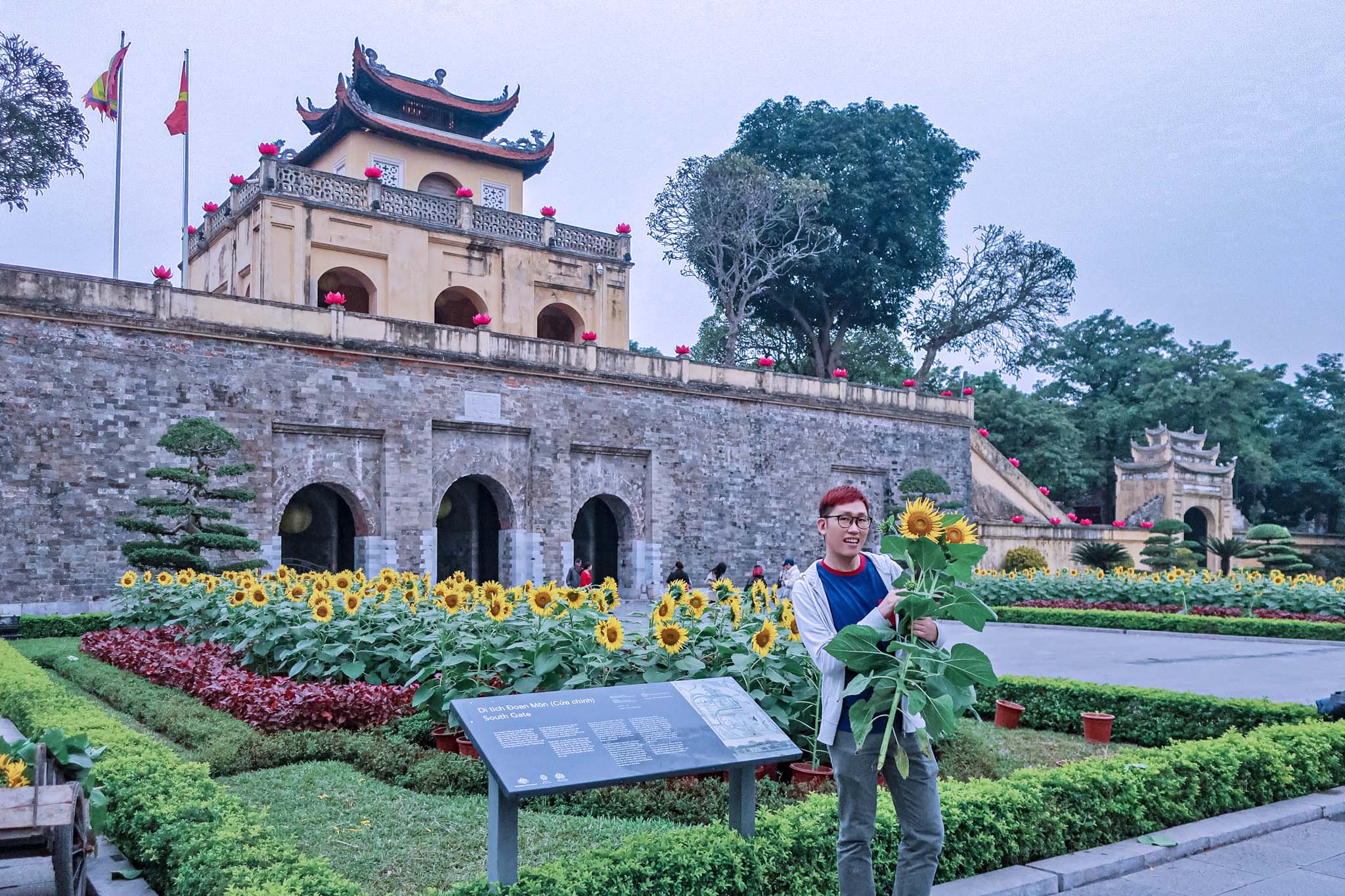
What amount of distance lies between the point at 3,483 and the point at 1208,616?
58.2 feet

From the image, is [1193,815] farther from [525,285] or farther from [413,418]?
[525,285]

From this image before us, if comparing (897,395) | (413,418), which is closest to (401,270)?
(413,418)

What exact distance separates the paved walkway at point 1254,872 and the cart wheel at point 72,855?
3705mm

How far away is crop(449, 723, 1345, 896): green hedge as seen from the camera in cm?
362

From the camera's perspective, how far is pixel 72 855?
3.79m

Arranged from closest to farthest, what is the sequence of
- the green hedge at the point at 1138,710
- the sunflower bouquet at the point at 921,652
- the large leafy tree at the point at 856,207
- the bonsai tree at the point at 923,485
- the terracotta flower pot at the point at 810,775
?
the sunflower bouquet at the point at 921,652 < the terracotta flower pot at the point at 810,775 < the green hedge at the point at 1138,710 < the bonsai tree at the point at 923,485 < the large leafy tree at the point at 856,207

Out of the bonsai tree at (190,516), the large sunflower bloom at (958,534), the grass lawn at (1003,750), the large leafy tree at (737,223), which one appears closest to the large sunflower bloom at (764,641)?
the grass lawn at (1003,750)

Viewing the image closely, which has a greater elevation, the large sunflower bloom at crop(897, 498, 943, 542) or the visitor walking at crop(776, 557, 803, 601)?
the large sunflower bloom at crop(897, 498, 943, 542)

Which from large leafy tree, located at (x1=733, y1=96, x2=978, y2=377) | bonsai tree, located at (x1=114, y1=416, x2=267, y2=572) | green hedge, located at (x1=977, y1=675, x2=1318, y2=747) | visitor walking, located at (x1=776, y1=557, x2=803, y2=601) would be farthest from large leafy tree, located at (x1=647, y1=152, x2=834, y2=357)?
green hedge, located at (x1=977, y1=675, x2=1318, y2=747)

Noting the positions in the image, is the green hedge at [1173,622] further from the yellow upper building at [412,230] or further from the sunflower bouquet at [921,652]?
the sunflower bouquet at [921,652]

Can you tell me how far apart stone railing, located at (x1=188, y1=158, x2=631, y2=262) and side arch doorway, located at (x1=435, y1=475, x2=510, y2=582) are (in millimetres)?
5836

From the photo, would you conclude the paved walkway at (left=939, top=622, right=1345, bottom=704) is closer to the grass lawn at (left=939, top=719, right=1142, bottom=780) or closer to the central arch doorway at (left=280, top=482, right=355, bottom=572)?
the grass lawn at (left=939, top=719, right=1142, bottom=780)

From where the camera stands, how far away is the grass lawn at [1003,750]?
592 centimetres

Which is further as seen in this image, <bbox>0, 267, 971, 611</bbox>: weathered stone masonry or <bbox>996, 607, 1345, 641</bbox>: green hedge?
<bbox>0, 267, 971, 611</bbox>: weathered stone masonry
